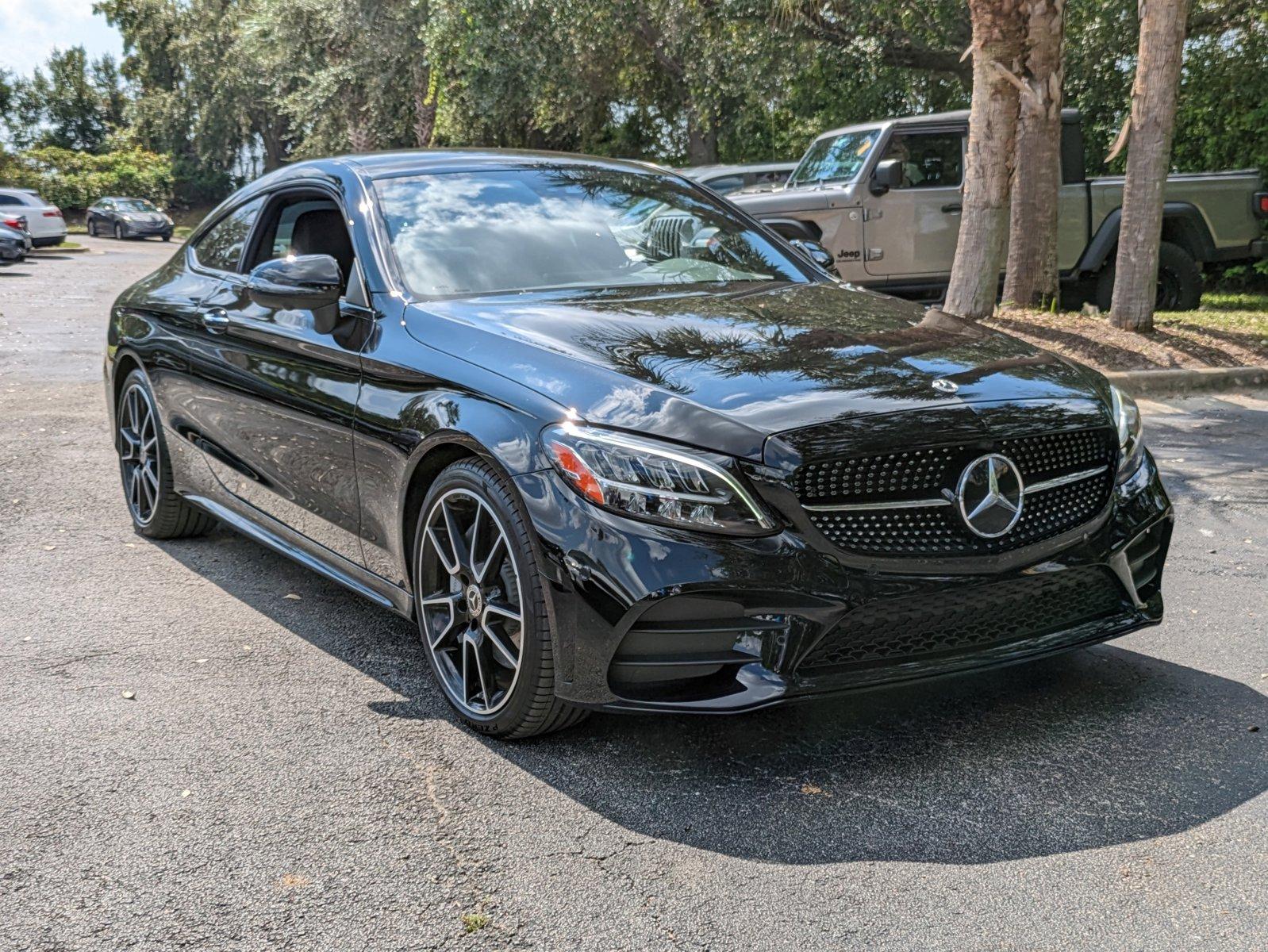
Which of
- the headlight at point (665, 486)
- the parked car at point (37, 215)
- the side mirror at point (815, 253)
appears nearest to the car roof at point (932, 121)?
the side mirror at point (815, 253)

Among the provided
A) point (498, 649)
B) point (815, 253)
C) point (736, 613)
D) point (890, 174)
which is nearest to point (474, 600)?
point (498, 649)

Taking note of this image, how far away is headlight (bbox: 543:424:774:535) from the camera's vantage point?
3297mm

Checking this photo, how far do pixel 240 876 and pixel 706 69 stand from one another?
2291 cm

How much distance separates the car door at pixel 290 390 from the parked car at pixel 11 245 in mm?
28942

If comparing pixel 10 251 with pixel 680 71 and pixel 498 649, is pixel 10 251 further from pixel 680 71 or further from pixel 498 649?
pixel 498 649

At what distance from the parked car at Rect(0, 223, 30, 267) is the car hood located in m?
30.5

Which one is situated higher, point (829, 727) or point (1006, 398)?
point (1006, 398)

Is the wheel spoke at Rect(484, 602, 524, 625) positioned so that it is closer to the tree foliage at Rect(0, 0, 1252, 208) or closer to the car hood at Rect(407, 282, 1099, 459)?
the car hood at Rect(407, 282, 1099, 459)

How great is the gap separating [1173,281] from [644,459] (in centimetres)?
1206

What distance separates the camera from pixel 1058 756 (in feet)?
11.9

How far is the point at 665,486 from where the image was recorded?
3320 millimetres

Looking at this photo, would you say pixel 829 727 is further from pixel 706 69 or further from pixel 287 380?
pixel 706 69

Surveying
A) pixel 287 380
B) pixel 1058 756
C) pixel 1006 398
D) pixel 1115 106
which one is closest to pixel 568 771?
pixel 1058 756

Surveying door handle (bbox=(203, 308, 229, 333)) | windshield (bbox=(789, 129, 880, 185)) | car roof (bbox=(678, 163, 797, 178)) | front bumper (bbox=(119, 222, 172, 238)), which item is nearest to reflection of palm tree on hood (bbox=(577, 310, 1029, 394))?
door handle (bbox=(203, 308, 229, 333))
